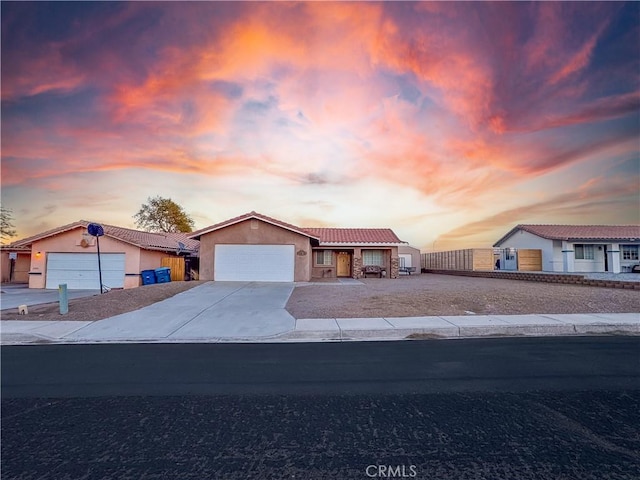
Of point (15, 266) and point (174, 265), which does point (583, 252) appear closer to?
point (174, 265)

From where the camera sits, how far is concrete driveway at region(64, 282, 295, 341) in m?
7.98

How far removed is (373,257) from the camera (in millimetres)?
27156

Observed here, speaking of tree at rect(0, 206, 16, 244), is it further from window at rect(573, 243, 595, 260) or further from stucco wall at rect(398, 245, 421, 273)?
window at rect(573, 243, 595, 260)

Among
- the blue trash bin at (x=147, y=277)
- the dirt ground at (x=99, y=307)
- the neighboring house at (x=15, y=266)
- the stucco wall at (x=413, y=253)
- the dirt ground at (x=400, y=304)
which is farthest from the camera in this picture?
the stucco wall at (x=413, y=253)

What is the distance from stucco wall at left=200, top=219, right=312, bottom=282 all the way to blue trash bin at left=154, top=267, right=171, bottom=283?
2235mm

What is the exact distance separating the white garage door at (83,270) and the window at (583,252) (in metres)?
35.3

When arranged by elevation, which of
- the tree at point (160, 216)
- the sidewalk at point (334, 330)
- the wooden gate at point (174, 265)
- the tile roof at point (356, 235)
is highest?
the tree at point (160, 216)

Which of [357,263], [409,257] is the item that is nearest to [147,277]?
[357,263]

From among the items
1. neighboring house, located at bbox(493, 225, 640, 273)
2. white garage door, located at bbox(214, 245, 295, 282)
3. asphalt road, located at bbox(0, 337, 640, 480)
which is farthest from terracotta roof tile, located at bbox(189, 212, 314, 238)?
neighboring house, located at bbox(493, 225, 640, 273)

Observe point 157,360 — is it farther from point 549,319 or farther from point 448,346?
point 549,319

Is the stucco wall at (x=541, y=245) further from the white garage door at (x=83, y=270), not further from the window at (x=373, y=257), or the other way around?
the white garage door at (x=83, y=270)

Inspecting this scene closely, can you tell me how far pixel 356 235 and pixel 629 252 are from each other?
2413cm

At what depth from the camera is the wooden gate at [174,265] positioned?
21766 mm

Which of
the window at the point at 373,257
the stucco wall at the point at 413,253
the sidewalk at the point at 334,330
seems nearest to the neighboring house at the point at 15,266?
the sidewalk at the point at 334,330
